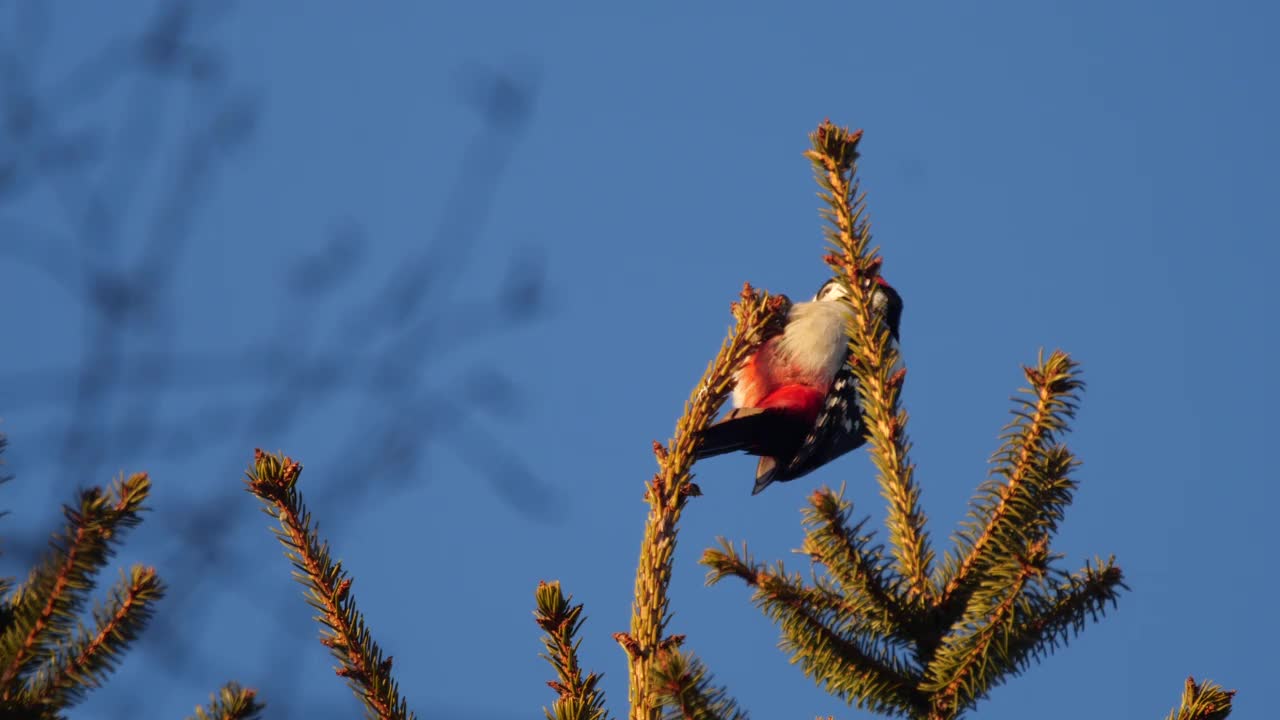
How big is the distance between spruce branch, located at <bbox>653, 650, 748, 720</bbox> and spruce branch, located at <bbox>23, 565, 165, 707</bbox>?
2.17 feet

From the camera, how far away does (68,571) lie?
1478 millimetres

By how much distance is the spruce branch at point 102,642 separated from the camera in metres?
1.47

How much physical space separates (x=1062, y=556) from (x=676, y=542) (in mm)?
585

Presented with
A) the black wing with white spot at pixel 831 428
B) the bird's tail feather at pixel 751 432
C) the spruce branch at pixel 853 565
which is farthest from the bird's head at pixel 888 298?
the spruce branch at pixel 853 565

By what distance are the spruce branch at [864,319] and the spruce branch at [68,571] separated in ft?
3.89

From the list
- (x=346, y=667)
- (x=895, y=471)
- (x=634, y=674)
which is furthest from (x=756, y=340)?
(x=346, y=667)

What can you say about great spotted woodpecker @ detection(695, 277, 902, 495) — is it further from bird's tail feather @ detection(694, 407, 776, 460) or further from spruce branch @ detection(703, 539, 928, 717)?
spruce branch @ detection(703, 539, 928, 717)

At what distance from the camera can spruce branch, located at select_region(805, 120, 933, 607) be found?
2.04 metres

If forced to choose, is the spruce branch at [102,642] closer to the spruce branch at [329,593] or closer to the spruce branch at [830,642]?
the spruce branch at [329,593]

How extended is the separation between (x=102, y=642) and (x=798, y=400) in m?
2.48

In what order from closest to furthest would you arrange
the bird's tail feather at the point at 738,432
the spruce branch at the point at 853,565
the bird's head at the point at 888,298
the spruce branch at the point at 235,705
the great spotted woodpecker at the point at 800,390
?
the spruce branch at the point at 235,705, the spruce branch at the point at 853,565, the bird's tail feather at the point at 738,432, the great spotted woodpecker at the point at 800,390, the bird's head at the point at 888,298

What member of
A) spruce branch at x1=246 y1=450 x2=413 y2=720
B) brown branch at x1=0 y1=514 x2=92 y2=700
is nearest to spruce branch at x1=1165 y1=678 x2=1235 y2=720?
spruce branch at x1=246 y1=450 x2=413 y2=720

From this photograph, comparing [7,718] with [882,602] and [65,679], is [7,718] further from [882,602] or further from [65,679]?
[882,602]

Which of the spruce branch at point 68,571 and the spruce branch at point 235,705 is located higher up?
the spruce branch at point 68,571
